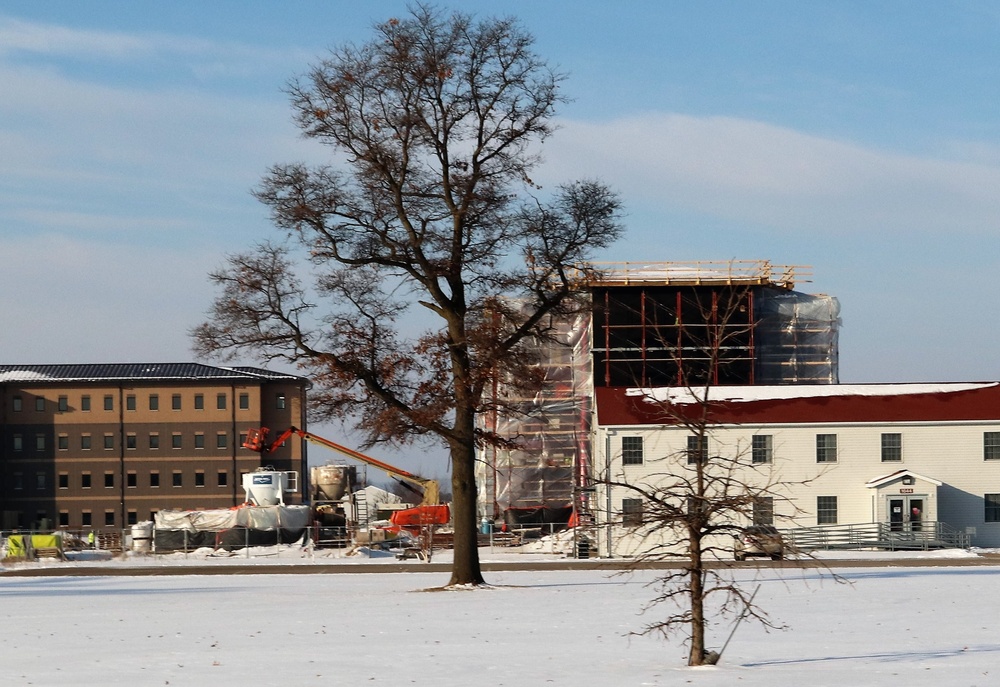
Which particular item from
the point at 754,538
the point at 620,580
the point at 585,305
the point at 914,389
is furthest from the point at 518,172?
the point at 914,389

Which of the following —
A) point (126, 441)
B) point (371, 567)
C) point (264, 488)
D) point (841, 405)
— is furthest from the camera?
point (126, 441)

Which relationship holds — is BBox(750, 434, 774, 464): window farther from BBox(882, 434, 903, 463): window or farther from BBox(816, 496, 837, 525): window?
BBox(882, 434, 903, 463): window

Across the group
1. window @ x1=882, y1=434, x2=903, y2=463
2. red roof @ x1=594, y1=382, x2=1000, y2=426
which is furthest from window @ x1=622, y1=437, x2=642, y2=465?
window @ x1=882, y1=434, x2=903, y2=463

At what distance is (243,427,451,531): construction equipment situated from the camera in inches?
2896

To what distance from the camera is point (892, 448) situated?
60438 millimetres

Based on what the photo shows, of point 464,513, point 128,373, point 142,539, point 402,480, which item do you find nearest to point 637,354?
point 402,480

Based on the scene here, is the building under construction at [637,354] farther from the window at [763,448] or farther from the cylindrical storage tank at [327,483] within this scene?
the window at [763,448]

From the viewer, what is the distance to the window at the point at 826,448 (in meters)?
60.4

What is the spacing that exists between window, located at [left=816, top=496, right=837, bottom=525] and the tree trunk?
1096 inches

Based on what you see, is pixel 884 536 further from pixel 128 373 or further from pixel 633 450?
pixel 128 373

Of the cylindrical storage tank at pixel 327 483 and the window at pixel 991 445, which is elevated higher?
the window at pixel 991 445

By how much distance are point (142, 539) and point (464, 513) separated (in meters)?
31.7

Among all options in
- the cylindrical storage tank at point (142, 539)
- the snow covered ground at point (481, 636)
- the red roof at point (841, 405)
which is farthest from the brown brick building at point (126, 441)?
the snow covered ground at point (481, 636)

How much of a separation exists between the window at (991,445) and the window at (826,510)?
6.97 meters
